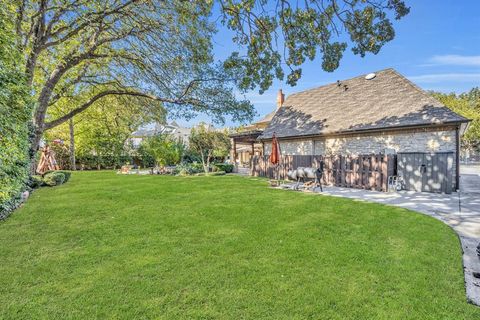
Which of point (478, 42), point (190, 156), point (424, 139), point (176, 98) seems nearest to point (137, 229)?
point (176, 98)

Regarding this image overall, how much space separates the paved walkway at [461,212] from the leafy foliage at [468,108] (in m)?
29.8

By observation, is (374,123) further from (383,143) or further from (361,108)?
(361,108)

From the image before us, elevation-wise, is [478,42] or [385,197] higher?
[478,42]

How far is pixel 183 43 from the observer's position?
9.73 meters

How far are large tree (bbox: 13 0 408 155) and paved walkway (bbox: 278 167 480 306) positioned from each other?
4.31 metres

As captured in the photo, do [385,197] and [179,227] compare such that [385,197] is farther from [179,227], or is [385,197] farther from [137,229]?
[137,229]

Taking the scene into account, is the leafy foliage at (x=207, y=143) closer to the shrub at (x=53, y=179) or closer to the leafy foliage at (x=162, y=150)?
the leafy foliage at (x=162, y=150)

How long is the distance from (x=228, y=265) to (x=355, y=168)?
1075 centimetres

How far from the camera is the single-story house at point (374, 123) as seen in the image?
11.5 metres

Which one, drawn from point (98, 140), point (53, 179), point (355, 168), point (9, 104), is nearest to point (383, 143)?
point (355, 168)

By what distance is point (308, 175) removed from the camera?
1245 cm

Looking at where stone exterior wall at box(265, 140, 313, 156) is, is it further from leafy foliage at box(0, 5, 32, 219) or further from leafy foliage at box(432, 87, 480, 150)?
leafy foliage at box(432, 87, 480, 150)

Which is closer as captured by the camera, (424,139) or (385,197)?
(385,197)

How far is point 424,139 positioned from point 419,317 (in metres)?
11.8
